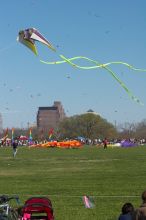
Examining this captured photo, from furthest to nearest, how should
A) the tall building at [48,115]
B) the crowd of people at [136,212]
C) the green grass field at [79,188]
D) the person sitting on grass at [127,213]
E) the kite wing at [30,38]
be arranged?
the tall building at [48,115] < the green grass field at [79,188] < the kite wing at [30,38] < the person sitting on grass at [127,213] < the crowd of people at [136,212]

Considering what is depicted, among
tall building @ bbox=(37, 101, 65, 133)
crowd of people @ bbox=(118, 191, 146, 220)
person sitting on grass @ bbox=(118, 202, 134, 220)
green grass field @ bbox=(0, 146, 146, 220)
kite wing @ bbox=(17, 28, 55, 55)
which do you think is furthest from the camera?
tall building @ bbox=(37, 101, 65, 133)

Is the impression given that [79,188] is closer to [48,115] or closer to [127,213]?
[127,213]

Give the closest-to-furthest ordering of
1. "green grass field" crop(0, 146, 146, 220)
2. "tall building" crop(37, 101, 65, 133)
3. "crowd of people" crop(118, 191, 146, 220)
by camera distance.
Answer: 1. "crowd of people" crop(118, 191, 146, 220)
2. "green grass field" crop(0, 146, 146, 220)
3. "tall building" crop(37, 101, 65, 133)

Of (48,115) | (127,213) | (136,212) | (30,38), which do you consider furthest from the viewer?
(48,115)

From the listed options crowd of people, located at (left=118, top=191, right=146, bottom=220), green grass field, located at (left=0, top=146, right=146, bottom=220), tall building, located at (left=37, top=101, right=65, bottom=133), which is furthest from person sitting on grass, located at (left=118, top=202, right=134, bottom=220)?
tall building, located at (left=37, top=101, right=65, bottom=133)

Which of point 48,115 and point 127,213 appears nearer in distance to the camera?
point 127,213

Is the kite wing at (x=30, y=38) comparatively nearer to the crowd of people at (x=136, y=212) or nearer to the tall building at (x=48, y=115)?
the crowd of people at (x=136, y=212)

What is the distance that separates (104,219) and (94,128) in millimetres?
122670

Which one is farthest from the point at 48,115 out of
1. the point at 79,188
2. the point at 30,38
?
the point at 30,38

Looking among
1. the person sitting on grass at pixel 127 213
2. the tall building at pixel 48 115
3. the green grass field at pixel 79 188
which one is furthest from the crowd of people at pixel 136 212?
the tall building at pixel 48 115

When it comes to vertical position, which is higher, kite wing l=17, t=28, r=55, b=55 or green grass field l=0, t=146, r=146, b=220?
kite wing l=17, t=28, r=55, b=55

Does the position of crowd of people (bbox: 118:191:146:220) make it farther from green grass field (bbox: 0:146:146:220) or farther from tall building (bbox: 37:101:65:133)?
tall building (bbox: 37:101:65:133)

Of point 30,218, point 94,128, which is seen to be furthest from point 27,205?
point 94,128

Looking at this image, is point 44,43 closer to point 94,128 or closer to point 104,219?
point 104,219
